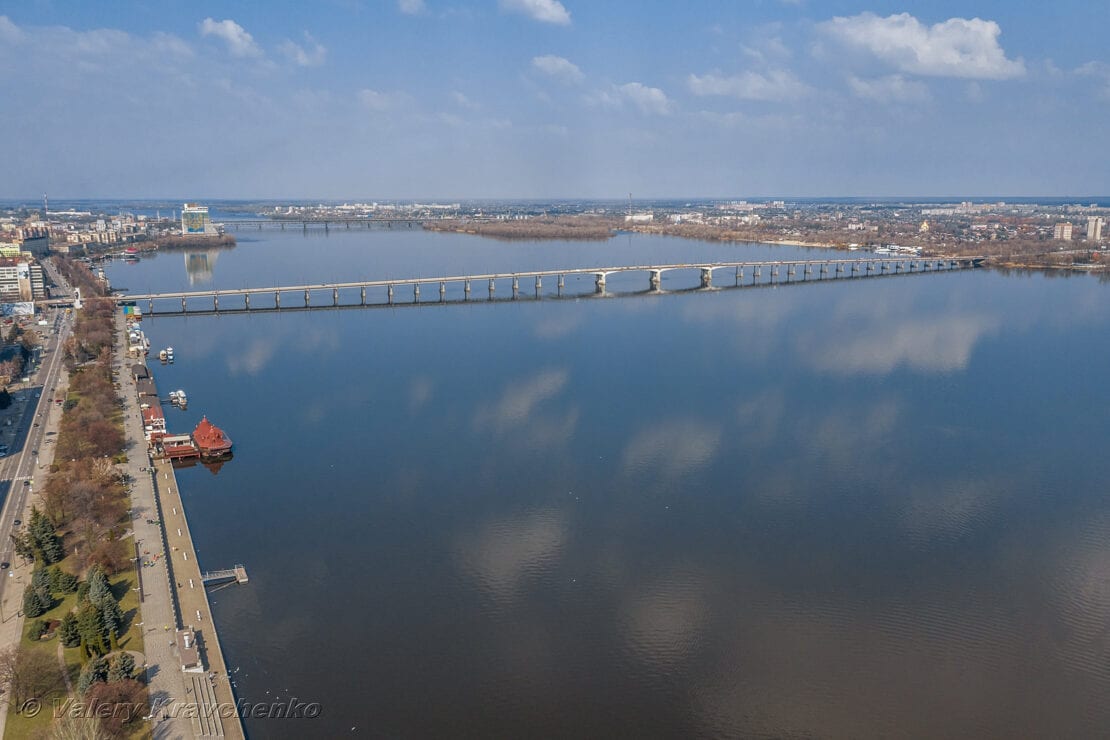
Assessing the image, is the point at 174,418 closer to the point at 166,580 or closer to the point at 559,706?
the point at 166,580

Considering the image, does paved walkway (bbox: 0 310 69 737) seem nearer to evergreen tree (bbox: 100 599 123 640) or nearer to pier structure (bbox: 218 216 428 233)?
evergreen tree (bbox: 100 599 123 640)

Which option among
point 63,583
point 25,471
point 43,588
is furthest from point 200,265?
point 43,588

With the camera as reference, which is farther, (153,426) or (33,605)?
(153,426)

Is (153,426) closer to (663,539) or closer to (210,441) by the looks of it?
(210,441)

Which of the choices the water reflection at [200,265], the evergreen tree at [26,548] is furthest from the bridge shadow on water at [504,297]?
the evergreen tree at [26,548]

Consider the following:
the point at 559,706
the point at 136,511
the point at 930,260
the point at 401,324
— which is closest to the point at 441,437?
the point at 136,511

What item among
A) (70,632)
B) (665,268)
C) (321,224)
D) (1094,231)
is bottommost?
(70,632)
